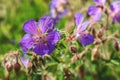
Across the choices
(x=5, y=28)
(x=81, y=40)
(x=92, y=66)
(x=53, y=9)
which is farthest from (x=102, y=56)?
(x=5, y=28)

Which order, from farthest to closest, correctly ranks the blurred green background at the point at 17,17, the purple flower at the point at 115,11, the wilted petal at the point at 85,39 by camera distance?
the blurred green background at the point at 17,17 < the purple flower at the point at 115,11 < the wilted petal at the point at 85,39

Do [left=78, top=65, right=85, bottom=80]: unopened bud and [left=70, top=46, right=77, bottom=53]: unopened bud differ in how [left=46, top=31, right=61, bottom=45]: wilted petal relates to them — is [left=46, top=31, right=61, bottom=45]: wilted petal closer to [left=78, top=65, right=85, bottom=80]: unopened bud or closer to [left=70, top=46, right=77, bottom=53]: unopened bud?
[left=70, top=46, right=77, bottom=53]: unopened bud

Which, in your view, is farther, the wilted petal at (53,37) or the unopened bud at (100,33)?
the unopened bud at (100,33)

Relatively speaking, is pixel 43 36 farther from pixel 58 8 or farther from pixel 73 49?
pixel 58 8

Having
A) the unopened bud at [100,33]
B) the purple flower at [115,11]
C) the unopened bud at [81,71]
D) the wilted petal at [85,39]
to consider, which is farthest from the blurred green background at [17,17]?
the wilted petal at [85,39]

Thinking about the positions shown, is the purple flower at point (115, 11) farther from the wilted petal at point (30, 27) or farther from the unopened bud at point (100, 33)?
the wilted petal at point (30, 27)

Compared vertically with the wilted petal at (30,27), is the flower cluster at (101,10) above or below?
above

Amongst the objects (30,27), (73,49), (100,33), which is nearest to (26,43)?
(30,27)

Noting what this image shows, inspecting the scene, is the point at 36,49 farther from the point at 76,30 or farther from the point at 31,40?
the point at 76,30
